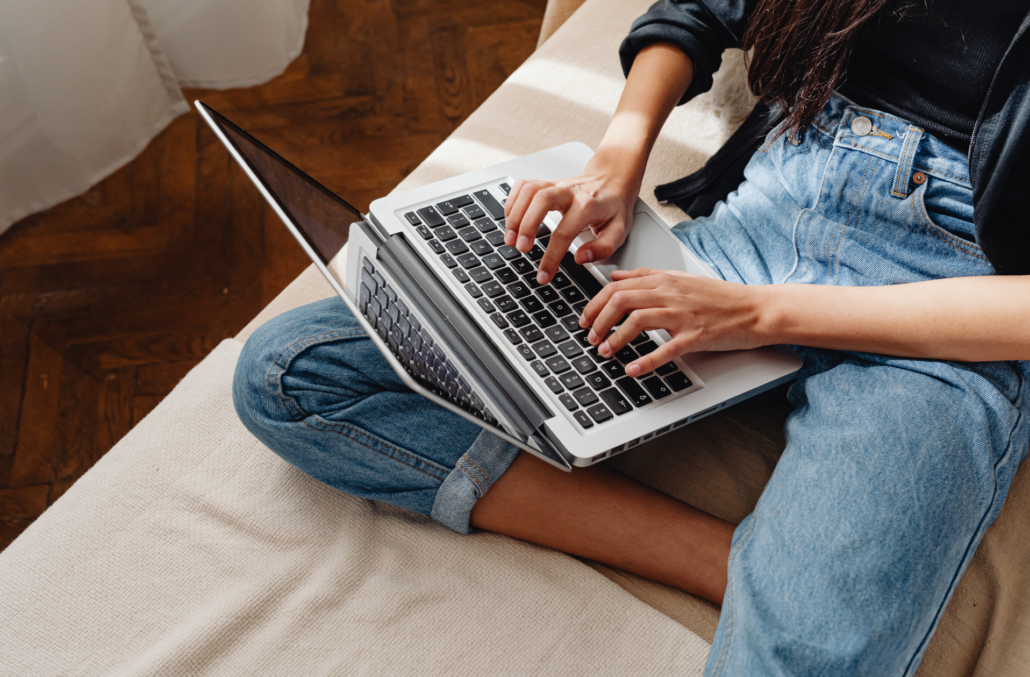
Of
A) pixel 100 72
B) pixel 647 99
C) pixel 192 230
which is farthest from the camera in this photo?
pixel 192 230

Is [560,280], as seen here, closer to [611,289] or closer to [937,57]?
[611,289]

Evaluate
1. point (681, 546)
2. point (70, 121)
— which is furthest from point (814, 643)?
point (70, 121)

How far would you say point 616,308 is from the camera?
65 centimetres

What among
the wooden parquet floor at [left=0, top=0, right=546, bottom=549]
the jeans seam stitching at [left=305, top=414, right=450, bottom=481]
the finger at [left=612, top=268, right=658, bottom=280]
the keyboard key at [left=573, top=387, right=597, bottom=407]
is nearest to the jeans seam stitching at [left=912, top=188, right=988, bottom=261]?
the finger at [left=612, top=268, right=658, bottom=280]

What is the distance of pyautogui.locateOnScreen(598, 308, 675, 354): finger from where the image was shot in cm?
64

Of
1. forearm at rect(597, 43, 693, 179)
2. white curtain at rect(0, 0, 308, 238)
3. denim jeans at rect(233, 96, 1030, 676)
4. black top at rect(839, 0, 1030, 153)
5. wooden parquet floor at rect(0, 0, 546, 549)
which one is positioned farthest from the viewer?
wooden parquet floor at rect(0, 0, 546, 549)

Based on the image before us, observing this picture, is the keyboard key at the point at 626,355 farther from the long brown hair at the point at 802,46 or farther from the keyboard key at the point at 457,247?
the long brown hair at the point at 802,46

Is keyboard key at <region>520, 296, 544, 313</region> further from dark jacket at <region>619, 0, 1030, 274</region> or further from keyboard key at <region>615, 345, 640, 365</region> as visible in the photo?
dark jacket at <region>619, 0, 1030, 274</region>

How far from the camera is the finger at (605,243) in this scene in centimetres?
71

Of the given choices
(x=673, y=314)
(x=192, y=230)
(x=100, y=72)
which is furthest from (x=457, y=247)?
(x=192, y=230)

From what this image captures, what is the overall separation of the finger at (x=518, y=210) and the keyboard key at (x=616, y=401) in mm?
185

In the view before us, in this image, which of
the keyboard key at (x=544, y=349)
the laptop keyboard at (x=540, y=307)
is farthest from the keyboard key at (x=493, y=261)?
the keyboard key at (x=544, y=349)

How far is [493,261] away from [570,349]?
0.13m

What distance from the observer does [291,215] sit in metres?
0.68
